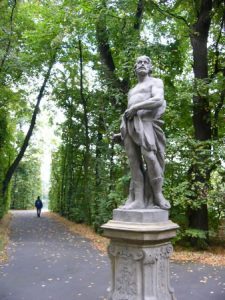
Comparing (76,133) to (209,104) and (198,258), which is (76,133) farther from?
(198,258)

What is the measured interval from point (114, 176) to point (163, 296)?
1115 cm

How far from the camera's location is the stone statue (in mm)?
5316

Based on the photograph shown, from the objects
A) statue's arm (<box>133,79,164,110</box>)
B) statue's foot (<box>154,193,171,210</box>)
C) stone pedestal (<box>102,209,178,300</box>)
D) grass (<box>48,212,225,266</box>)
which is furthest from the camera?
grass (<box>48,212,225,266</box>)

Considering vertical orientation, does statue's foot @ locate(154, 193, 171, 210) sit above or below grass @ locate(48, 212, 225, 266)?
above

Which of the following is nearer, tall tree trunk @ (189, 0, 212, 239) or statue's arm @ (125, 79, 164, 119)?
statue's arm @ (125, 79, 164, 119)

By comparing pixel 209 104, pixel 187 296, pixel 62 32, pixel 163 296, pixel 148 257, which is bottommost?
pixel 187 296

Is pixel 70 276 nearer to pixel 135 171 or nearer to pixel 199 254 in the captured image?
pixel 135 171

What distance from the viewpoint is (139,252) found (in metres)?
5.05

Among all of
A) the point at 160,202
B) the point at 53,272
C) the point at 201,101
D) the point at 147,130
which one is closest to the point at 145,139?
the point at 147,130

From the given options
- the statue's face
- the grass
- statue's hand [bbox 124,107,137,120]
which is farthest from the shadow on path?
the statue's face

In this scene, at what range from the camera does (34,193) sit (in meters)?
51.1

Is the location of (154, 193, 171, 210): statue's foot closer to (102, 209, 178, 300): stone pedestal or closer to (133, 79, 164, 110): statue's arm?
(102, 209, 178, 300): stone pedestal

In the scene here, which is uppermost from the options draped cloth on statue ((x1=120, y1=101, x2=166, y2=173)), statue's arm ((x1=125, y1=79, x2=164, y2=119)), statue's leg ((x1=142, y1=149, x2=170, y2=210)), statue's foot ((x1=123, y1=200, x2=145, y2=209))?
statue's arm ((x1=125, y1=79, x2=164, y2=119))

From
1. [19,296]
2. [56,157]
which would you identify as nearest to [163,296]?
[19,296]
